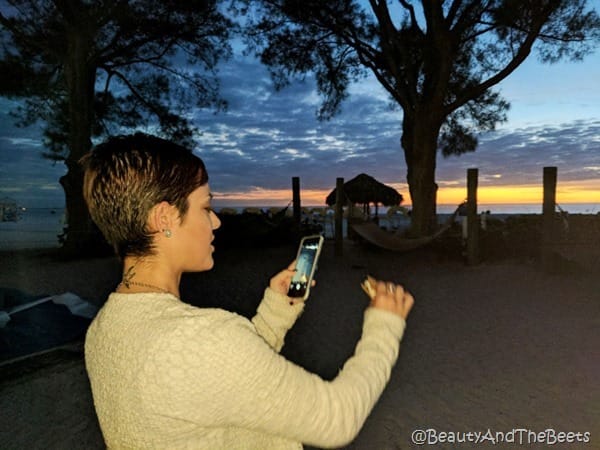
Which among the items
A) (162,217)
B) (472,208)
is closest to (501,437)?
(162,217)

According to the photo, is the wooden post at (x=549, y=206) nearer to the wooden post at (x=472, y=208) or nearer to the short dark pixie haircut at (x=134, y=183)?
the wooden post at (x=472, y=208)

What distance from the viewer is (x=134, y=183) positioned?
38.0 inches

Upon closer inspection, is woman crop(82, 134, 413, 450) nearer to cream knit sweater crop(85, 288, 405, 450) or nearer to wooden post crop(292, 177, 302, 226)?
cream knit sweater crop(85, 288, 405, 450)

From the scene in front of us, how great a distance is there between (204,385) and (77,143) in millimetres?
12735

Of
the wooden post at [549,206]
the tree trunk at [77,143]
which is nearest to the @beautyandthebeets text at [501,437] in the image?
the wooden post at [549,206]

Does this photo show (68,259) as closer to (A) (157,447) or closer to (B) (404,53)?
(B) (404,53)

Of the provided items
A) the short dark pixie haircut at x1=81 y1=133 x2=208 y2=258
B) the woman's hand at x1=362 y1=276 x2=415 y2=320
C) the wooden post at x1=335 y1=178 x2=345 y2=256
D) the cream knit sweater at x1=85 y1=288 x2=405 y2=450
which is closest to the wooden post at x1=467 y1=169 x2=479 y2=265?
the wooden post at x1=335 y1=178 x2=345 y2=256

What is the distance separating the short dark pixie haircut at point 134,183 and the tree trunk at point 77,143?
1136 cm

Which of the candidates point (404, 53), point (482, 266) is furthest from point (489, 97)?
point (482, 266)

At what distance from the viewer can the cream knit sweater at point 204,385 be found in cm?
80

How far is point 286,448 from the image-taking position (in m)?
1.05

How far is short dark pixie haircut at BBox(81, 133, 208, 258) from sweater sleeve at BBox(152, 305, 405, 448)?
0.32 meters

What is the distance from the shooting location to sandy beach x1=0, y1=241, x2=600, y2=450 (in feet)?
10.6

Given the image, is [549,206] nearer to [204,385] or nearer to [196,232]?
[196,232]
